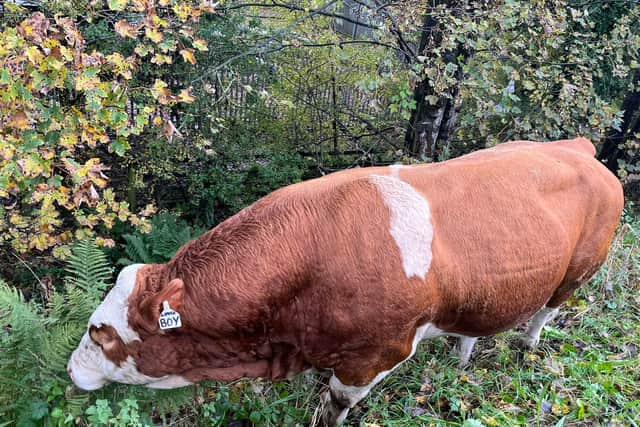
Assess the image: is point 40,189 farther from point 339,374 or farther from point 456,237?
point 456,237

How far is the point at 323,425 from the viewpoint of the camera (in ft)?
11.2

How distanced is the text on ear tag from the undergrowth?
51 centimetres

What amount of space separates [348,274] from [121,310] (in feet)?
3.85

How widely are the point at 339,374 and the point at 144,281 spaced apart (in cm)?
128

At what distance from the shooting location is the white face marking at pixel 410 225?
98.3 inches

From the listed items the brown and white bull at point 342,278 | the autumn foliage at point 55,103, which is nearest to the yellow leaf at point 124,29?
the autumn foliage at point 55,103

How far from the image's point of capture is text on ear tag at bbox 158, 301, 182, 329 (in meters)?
2.29

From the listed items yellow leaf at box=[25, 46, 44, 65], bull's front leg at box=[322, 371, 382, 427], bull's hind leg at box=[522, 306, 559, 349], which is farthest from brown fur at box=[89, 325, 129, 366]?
bull's hind leg at box=[522, 306, 559, 349]

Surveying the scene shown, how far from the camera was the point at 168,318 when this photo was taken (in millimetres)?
2305

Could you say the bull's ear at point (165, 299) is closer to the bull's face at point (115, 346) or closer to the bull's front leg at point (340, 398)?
the bull's face at point (115, 346)

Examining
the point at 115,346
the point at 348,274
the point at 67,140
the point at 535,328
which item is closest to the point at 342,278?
the point at 348,274

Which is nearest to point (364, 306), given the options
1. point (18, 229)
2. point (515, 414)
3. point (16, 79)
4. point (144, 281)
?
point (144, 281)

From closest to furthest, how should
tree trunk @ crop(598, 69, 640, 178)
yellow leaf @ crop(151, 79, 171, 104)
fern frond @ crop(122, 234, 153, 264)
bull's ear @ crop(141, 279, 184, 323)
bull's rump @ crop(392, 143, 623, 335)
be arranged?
bull's ear @ crop(141, 279, 184, 323) < bull's rump @ crop(392, 143, 623, 335) < yellow leaf @ crop(151, 79, 171, 104) < fern frond @ crop(122, 234, 153, 264) < tree trunk @ crop(598, 69, 640, 178)

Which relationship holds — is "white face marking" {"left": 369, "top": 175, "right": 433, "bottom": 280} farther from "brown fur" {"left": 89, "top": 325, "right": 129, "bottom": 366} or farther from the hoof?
the hoof
